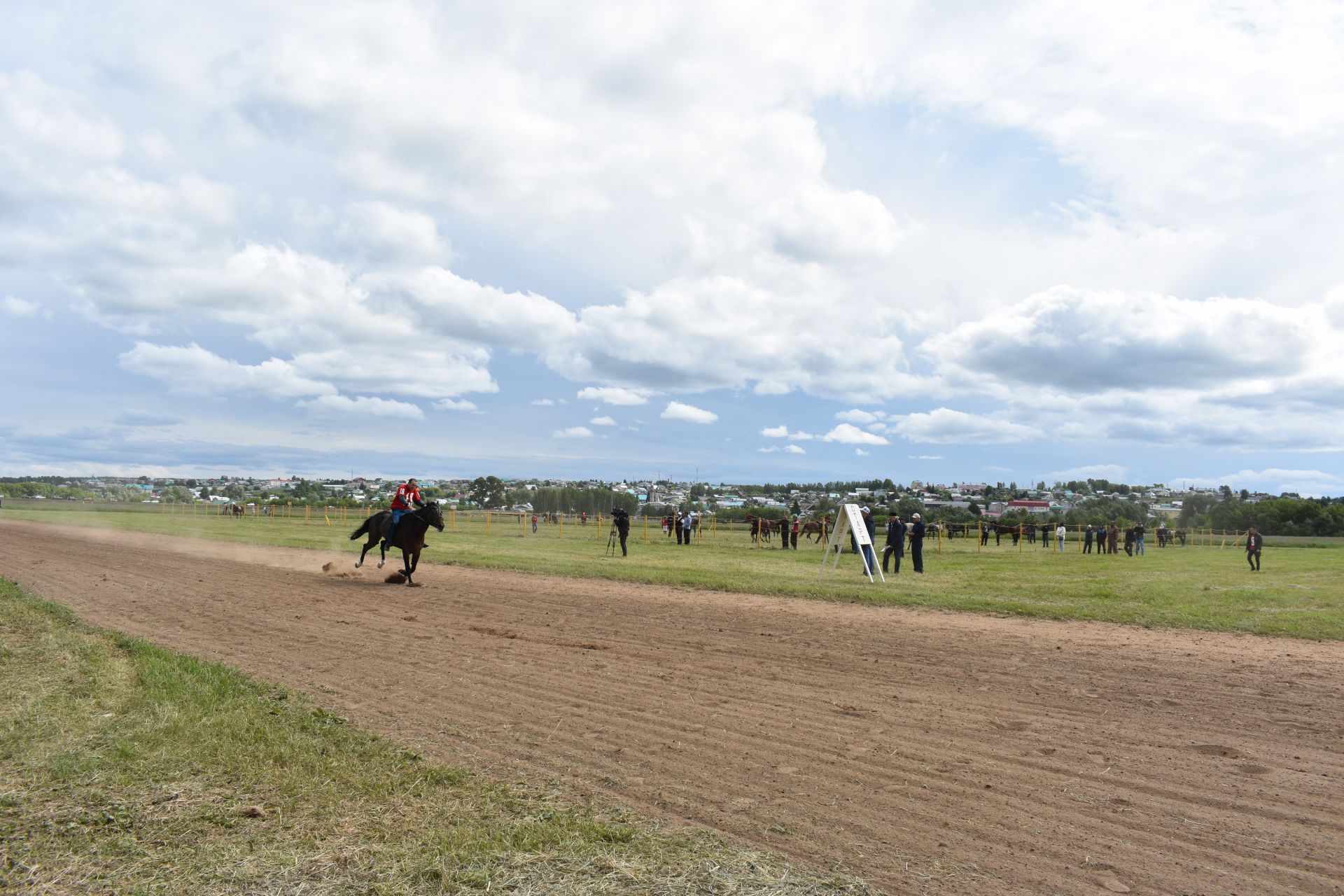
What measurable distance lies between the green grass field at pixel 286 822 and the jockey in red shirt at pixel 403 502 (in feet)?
40.6

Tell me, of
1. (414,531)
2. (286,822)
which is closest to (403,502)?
(414,531)

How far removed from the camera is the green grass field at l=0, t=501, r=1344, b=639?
53.1ft

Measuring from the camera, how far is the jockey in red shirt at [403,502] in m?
20.0

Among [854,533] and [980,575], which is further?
[980,575]

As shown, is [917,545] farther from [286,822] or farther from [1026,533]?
[1026,533]

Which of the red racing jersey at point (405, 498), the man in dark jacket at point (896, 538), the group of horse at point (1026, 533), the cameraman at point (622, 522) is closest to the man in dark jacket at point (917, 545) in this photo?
the man in dark jacket at point (896, 538)

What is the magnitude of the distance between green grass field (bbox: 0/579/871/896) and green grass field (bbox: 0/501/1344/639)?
13.2m

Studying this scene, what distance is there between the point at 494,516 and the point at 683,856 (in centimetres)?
5520

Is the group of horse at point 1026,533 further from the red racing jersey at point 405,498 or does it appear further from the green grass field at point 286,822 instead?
the green grass field at point 286,822

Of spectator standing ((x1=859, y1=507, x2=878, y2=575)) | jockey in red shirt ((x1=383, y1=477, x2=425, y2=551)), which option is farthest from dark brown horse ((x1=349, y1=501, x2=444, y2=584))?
spectator standing ((x1=859, y1=507, x2=878, y2=575))

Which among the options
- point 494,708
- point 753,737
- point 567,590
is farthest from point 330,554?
point 753,737

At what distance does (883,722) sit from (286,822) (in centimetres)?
526

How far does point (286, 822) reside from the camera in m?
5.22

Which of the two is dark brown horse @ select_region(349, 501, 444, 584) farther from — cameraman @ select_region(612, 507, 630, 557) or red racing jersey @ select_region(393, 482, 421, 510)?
cameraman @ select_region(612, 507, 630, 557)
